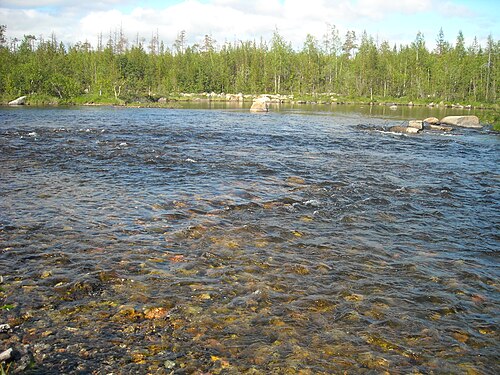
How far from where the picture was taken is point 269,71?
11469cm

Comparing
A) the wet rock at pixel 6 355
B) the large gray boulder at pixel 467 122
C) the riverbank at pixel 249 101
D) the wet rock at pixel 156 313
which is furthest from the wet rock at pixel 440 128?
the wet rock at pixel 6 355

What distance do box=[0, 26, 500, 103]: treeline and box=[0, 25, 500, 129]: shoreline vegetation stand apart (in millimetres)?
239

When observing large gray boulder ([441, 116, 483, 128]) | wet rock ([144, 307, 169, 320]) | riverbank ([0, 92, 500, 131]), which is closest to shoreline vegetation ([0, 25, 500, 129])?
riverbank ([0, 92, 500, 131])

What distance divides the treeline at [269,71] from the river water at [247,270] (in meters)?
65.5

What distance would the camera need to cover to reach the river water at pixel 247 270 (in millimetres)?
5258

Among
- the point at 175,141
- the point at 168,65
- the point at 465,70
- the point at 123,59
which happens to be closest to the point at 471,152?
the point at 175,141

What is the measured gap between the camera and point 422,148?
24.3 m

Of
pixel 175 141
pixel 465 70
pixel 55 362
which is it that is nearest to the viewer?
pixel 55 362

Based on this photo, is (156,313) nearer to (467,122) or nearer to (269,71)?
(467,122)

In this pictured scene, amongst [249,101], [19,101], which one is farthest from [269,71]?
[19,101]

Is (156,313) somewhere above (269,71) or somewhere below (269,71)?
below

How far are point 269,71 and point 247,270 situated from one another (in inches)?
4413

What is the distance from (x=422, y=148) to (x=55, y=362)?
23276 mm

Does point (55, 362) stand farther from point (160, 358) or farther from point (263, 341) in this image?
point (263, 341)
